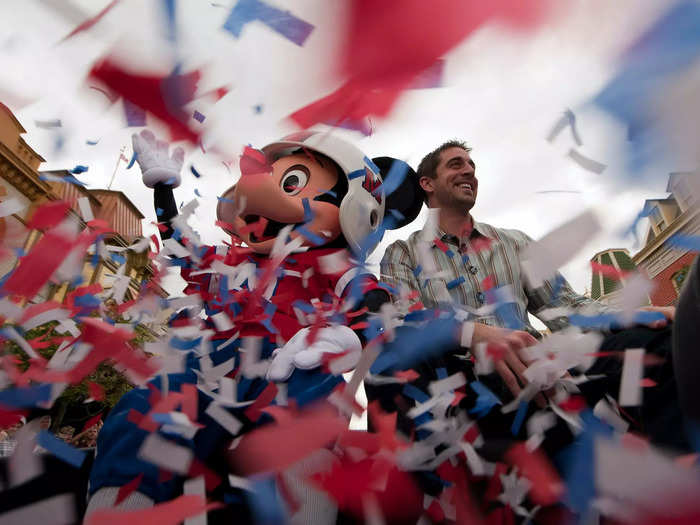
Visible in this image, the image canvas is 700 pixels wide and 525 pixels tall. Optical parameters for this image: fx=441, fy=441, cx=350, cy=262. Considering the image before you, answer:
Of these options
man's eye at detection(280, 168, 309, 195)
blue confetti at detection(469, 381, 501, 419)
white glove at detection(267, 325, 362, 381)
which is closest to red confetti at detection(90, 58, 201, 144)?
man's eye at detection(280, 168, 309, 195)

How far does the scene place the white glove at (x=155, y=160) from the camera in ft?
4.97

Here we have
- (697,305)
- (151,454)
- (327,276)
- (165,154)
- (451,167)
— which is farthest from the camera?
(451,167)

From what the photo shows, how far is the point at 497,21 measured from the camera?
33.5 inches

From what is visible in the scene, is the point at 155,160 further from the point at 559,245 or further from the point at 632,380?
the point at 632,380

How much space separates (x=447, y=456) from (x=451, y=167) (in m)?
1.23

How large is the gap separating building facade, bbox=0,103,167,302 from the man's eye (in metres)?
0.49

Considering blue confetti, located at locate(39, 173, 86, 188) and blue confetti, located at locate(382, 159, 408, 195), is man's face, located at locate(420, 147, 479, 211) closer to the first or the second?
blue confetti, located at locate(382, 159, 408, 195)

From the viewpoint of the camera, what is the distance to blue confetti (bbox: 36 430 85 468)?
0.70m

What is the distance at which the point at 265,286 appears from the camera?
1193 mm

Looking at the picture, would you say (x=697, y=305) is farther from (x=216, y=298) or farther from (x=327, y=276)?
(x=216, y=298)

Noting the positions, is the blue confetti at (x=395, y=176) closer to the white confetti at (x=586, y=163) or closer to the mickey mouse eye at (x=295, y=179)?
the mickey mouse eye at (x=295, y=179)

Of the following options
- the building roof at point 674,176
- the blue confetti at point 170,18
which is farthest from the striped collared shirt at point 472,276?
the blue confetti at point 170,18

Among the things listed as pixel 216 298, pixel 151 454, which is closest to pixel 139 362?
pixel 151 454

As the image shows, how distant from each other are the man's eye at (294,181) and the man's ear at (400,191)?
0.37m
